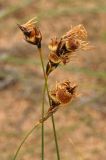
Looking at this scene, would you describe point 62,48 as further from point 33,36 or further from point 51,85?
point 51,85

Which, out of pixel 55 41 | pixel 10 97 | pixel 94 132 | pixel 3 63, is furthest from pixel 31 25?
pixel 3 63

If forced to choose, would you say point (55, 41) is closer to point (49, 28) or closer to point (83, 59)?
point (83, 59)

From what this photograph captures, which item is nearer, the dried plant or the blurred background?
the dried plant

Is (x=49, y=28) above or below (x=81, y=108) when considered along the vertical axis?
above

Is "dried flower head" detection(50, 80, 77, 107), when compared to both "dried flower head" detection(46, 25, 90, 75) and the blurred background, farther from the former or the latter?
the blurred background

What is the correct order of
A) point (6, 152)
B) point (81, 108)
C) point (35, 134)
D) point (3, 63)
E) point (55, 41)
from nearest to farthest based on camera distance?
point (55, 41)
point (6, 152)
point (35, 134)
point (81, 108)
point (3, 63)

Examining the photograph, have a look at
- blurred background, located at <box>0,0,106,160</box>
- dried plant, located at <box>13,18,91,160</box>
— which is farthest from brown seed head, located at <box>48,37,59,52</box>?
blurred background, located at <box>0,0,106,160</box>

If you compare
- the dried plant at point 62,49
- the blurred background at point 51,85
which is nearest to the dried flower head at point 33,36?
the dried plant at point 62,49
